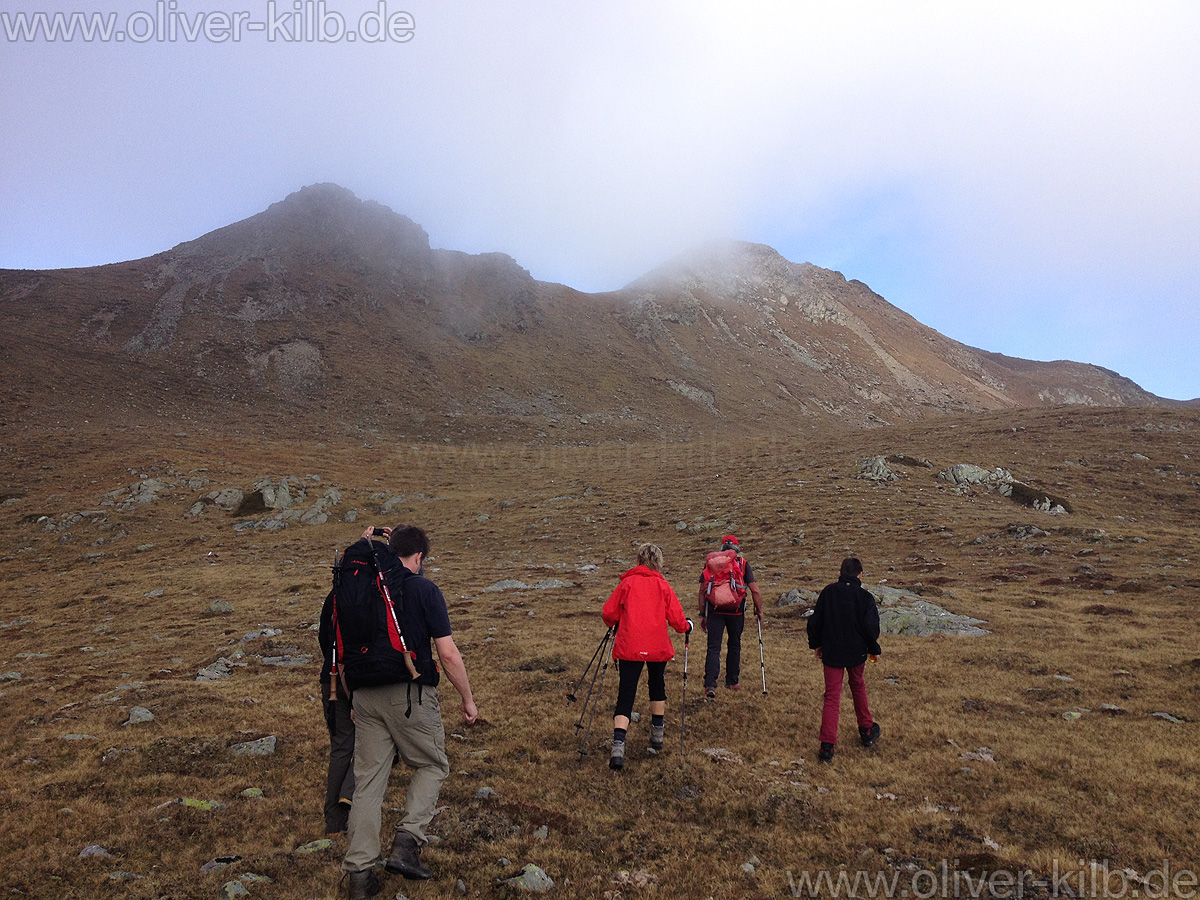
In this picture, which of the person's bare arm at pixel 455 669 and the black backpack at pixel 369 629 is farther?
the person's bare arm at pixel 455 669

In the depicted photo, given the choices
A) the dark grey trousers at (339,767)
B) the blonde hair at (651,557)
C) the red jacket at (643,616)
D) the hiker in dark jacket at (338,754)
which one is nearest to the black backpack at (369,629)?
the hiker in dark jacket at (338,754)

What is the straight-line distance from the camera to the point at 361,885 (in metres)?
6.04

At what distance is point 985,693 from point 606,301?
132 meters

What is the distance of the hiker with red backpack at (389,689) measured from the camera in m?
6.16

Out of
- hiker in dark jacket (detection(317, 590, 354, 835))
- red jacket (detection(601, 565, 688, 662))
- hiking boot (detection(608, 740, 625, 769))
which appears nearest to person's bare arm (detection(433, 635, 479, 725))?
hiker in dark jacket (detection(317, 590, 354, 835))

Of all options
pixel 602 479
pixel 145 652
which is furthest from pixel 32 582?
pixel 602 479

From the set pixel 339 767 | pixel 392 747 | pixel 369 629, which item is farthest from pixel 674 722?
pixel 369 629

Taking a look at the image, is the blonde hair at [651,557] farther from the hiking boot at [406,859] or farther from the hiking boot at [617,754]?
the hiking boot at [406,859]

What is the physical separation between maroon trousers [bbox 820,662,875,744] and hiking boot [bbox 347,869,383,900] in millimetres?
6610

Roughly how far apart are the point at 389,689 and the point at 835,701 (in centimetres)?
681

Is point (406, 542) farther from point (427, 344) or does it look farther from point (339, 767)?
point (427, 344)

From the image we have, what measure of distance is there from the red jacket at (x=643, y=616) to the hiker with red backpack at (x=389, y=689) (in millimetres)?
3394

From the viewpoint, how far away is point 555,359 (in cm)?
11019

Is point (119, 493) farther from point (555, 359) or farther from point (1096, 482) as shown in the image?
point (555, 359)
